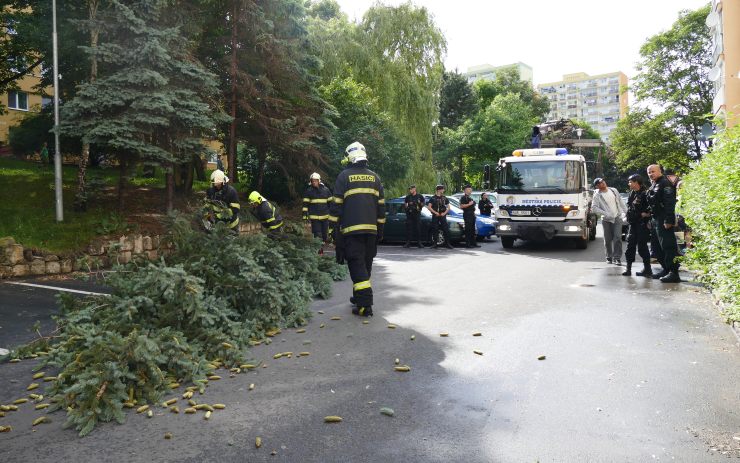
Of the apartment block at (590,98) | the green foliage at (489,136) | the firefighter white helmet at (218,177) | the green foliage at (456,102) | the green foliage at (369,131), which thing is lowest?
the firefighter white helmet at (218,177)

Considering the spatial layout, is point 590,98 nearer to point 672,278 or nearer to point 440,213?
point 440,213

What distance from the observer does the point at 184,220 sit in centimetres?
762

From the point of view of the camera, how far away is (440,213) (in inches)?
672

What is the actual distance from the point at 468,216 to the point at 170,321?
13036 millimetres

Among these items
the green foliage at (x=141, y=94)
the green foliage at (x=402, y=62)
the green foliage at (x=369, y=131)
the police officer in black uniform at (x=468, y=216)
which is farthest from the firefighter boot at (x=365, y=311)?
the green foliage at (x=402, y=62)

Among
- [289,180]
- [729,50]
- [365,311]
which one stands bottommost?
[365,311]

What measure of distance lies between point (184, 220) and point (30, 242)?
5.82m

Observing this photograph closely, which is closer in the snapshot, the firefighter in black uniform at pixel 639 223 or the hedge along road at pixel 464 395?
the hedge along road at pixel 464 395

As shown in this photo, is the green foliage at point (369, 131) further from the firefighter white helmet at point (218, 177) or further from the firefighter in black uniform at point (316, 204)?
the firefighter white helmet at point (218, 177)

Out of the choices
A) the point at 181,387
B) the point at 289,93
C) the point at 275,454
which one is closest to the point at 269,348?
the point at 181,387

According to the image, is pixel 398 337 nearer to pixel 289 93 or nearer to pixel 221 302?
pixel 221 302

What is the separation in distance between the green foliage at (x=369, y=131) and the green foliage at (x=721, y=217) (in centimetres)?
1317

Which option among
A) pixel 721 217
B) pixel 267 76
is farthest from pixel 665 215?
pixel 267 76

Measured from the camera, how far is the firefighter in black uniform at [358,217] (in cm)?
721
